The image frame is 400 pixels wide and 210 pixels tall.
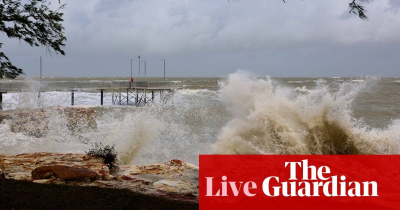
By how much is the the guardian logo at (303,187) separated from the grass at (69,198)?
1469mm

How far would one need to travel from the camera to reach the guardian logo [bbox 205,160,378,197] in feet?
21.2

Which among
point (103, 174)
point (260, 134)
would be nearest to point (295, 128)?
point (260, 134)

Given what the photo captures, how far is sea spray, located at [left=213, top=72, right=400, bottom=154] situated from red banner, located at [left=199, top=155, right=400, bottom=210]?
0.66 metres

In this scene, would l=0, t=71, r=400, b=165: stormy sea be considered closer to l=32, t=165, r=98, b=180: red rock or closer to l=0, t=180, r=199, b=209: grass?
l=32, t=165, r=98, b=180: red rock

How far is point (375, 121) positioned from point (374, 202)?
17.6 m

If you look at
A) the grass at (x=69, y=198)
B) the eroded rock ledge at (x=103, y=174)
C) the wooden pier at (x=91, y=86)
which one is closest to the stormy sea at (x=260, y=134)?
the eroded rock ledge at (x=103, y=174)

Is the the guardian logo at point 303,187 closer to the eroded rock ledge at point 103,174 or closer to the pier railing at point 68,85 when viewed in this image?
the eroded rock ledge at point 103,174

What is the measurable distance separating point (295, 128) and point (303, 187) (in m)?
5.41

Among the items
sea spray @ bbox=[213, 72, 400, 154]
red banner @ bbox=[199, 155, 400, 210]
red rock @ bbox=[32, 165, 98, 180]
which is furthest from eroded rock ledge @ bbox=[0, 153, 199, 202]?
sea spray @ bbox=[213, 72, 400, 154]

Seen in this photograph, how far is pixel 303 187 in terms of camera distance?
22.7 feet

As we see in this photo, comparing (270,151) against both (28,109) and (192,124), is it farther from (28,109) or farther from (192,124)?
(28,109)

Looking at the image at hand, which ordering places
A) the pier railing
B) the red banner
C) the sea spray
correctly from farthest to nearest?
the pier railing, the sea spray, the red banner

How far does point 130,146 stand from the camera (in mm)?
12172

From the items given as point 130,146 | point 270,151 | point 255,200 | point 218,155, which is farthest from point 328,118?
point 255,200
